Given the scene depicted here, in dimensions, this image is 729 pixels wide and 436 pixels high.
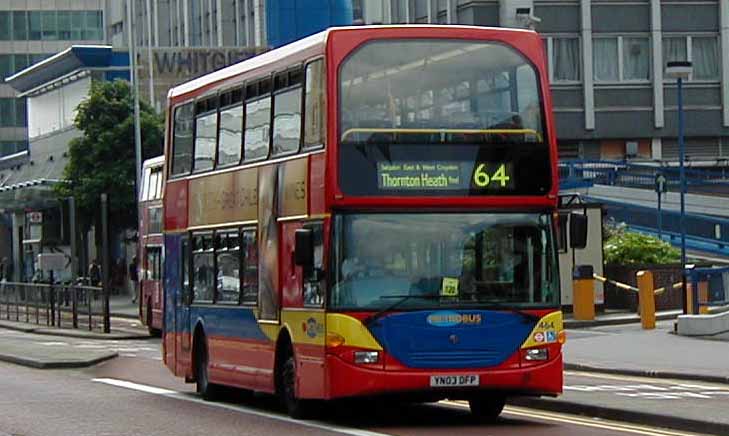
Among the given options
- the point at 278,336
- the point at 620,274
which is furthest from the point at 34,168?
the point at 278,336

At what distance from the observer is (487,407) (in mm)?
19156

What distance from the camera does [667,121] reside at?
64312mm

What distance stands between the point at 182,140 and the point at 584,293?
51.2 ft

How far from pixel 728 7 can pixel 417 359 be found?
159ft

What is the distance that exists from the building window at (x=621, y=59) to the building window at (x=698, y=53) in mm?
805

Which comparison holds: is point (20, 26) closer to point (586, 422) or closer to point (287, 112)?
point (287, 112)

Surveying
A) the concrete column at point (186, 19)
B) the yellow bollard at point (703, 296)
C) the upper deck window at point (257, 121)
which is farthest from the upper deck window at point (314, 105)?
the concrete column at point (186, 19)

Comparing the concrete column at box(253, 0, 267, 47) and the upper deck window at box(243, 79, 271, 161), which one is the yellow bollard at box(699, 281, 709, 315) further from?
the concrete column at box(253, 0, 267, 47)

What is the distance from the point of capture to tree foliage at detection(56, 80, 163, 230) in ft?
215

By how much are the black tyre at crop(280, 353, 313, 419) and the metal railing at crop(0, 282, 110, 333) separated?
2562 centimetres

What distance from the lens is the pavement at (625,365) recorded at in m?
18.3

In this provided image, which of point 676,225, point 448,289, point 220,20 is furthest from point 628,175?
point 448,289

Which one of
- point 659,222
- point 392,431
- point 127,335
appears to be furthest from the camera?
point 659,222

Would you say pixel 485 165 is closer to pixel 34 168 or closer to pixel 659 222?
pixel 659 222
